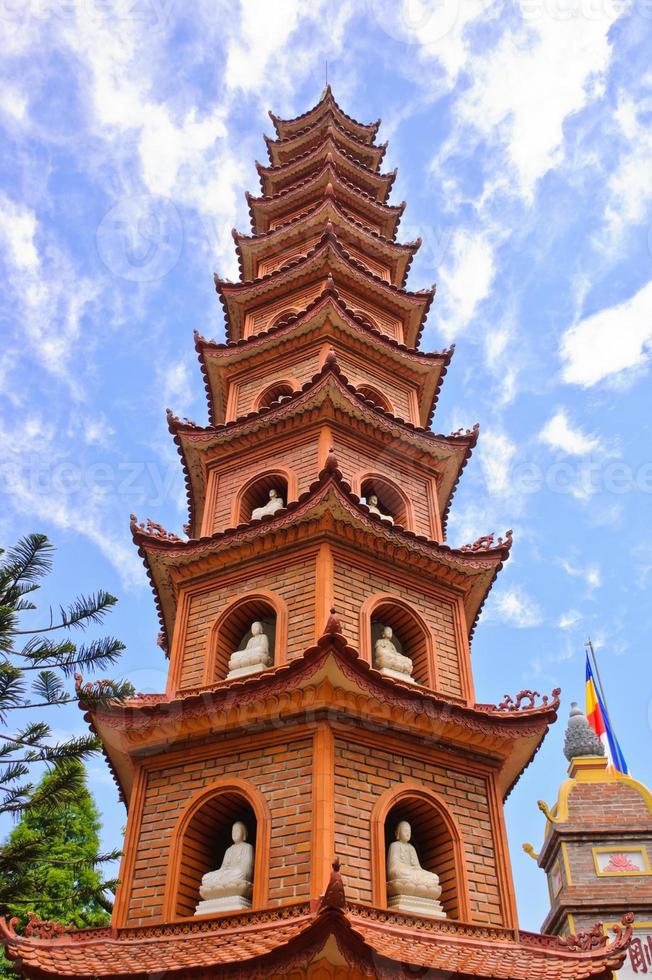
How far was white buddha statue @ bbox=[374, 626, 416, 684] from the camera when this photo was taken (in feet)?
38.5

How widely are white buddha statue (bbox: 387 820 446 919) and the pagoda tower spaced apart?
0.02 meters

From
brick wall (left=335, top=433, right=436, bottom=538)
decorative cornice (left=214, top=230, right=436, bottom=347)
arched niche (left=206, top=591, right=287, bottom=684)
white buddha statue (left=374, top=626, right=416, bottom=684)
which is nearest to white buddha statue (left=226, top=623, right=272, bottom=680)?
arched niche (left=206, top=591, right=287, bottom=684)

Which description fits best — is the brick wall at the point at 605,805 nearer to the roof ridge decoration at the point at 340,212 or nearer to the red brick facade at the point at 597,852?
the red brick facade at the point at 597,852

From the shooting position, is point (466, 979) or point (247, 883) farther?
point (247, 883)

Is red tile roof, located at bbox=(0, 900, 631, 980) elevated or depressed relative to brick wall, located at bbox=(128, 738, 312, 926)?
depressed

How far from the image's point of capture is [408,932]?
28.9 ft

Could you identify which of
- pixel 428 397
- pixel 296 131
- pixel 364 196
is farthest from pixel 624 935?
pixel 296 131

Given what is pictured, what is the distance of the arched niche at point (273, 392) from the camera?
53.4 feet

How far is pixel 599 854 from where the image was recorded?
15648 mm

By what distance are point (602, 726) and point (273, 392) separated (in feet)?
34.7

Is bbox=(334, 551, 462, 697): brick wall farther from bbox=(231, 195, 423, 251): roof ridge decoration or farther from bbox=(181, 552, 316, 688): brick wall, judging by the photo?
bbox=(231, 195, 423, 251): roof ridge decoration

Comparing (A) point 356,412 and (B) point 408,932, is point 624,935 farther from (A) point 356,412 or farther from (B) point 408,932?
(A) point 356,412

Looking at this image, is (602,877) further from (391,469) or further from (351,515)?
(351,515)

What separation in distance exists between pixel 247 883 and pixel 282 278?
12442 millimetres
